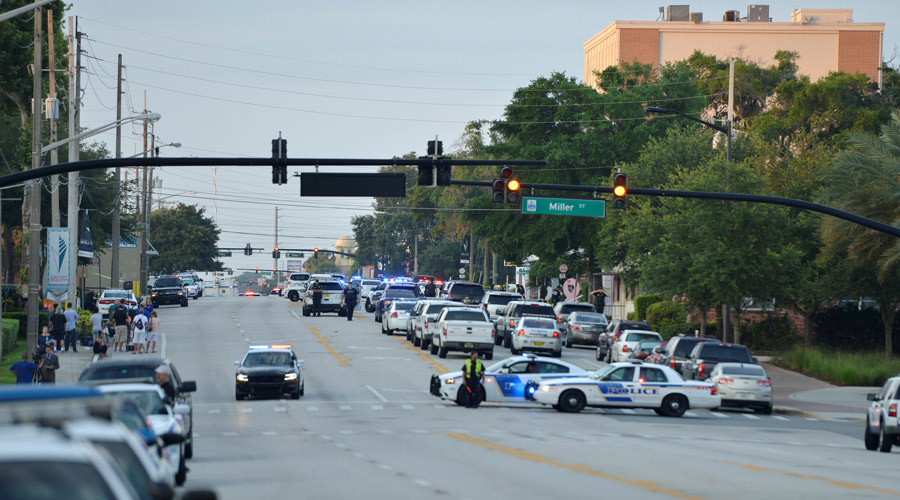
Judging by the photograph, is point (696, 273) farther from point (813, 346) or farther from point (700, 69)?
point (700, 69)

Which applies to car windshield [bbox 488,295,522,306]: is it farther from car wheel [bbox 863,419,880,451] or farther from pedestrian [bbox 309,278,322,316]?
car wheel [bbox 863,419,880,451]

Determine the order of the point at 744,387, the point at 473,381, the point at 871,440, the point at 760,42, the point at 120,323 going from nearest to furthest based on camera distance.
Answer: the point at 871,440
the point at 473,381
the point at 744,387
the point at 120,323
the point at 760,42

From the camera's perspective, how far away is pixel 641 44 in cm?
12425

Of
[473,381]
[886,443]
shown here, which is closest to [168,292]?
[473,381]

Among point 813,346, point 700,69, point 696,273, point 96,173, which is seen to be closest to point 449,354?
point 696,273

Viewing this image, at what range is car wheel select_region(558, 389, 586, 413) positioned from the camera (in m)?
29.7

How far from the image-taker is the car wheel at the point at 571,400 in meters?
29.7

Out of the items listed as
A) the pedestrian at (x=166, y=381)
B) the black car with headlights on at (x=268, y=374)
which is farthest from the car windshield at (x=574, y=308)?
the pedestrian at (x=166, y=381)

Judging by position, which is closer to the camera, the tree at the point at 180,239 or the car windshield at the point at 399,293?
the car windshield at the point at 399,293

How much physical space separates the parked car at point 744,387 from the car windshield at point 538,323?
12037 millimetres

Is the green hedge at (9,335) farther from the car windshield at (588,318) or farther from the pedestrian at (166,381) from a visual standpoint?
the pedestrian at (166,381)

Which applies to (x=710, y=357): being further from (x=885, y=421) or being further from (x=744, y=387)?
(x=885, y=421)

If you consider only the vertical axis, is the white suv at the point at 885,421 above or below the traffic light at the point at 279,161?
below

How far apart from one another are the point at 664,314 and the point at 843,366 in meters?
17.5
